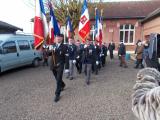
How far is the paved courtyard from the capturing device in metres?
5.20

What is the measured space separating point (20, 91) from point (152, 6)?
86.8 feet

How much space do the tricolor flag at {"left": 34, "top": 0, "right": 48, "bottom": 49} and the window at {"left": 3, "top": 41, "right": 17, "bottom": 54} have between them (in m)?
5.40

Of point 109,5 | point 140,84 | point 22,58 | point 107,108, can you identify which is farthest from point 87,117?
point 109,5

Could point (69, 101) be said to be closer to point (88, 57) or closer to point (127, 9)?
point (88, 57)

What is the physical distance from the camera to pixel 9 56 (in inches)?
443

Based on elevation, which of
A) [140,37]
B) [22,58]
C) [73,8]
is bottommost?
[22,58]

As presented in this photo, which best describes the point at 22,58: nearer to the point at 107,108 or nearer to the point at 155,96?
the point at 107,108

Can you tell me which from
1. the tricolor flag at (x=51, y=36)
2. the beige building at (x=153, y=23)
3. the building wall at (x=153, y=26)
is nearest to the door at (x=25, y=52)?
the tricolor flag at (x=51, y=36)

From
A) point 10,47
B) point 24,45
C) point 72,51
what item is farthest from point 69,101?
point 24,45

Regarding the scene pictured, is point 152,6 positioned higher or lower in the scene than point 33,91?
higher

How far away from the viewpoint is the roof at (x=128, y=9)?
27597 mm

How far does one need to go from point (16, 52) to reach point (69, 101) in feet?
22.3

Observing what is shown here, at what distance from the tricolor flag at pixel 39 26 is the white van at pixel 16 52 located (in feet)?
16.9

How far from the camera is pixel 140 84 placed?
1653 millimetres
